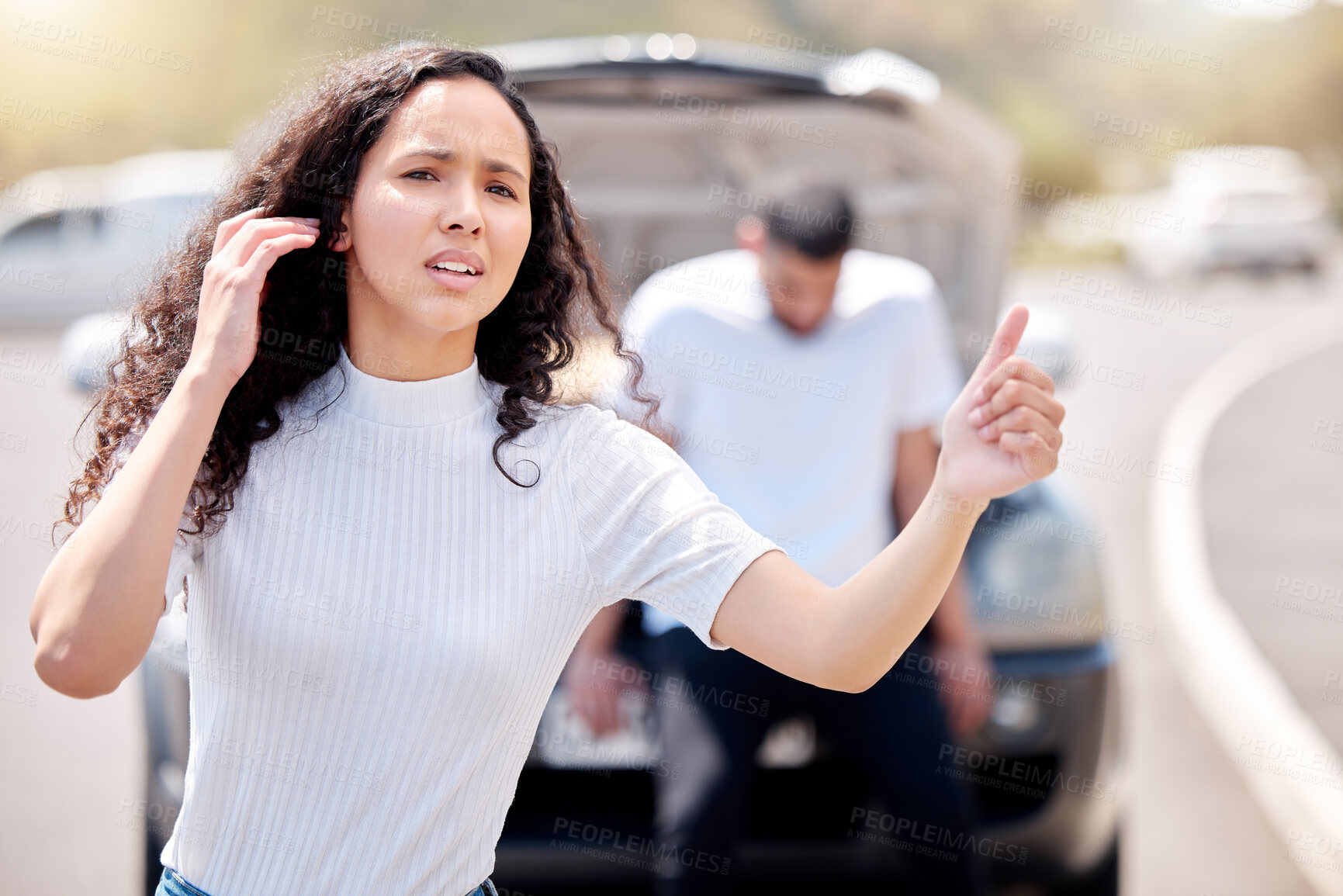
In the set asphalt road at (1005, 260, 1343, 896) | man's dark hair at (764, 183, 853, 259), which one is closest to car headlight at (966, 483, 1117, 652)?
asphalt road at (1005, 260, 1343, 896)

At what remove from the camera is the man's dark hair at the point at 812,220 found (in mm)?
3045

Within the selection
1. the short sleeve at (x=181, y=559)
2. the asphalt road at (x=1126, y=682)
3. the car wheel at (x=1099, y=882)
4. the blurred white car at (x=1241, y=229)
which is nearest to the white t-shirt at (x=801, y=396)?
the car wheel at (x=1099, y=882)

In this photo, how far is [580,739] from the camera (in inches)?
120

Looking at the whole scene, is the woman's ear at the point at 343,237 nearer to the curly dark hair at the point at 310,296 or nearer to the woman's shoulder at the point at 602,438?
the curly dark hair at the point at 310,296

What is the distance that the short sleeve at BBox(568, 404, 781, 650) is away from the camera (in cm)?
161

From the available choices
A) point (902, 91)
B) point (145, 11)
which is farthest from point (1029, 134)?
point (902, 91)

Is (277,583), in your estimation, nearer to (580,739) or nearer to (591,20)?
(580,739)

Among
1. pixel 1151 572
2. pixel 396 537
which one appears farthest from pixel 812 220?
pixel 1151 572

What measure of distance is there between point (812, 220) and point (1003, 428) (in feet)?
5.45

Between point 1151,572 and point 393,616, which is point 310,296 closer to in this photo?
point 393,616

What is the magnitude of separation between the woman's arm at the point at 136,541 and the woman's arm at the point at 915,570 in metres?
0.68

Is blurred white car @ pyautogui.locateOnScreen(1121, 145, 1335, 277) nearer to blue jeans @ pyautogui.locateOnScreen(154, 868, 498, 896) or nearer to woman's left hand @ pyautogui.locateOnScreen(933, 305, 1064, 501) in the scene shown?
woman's left hand @ pyautogui.locateOnScreen(933, 305, 1064, 501)

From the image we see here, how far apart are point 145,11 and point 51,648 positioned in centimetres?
4663

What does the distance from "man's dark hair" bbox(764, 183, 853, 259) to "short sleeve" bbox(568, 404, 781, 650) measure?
4.88 feet
